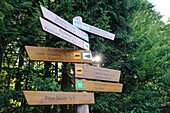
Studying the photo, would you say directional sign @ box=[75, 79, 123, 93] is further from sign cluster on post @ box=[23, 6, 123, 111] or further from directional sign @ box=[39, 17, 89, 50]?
directional sign @ box=[39, 17, 89, 50]

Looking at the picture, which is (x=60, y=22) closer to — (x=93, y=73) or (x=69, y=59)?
(x=69, y=59)

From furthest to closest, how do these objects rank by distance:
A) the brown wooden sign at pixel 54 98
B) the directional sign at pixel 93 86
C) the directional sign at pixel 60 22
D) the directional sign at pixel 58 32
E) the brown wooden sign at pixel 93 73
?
1. the brown wooden sign at pixel 93 73
2. the directional sign at pixel 93 86
3. the directional sign at pixel 60 22
4. the directional sign at pixel 58 32
5. the brown wooden sign at pixel 54 98

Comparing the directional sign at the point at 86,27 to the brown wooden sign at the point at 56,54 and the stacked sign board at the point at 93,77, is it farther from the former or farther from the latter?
the stacked sign board at the point at 93,77

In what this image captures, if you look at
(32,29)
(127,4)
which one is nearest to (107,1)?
(127,4)

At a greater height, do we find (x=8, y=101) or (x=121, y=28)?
(x=121, y=28)

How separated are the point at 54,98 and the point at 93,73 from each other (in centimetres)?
98

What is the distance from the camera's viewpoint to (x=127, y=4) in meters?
6.75

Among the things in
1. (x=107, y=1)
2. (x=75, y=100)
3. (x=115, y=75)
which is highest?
(x=107, y=1)

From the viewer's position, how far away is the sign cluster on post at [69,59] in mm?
2066

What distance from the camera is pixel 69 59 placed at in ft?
8.63

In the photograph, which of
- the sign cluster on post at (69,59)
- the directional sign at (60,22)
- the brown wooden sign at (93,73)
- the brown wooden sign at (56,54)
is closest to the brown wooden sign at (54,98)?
the sign cluster on post at (69,59)

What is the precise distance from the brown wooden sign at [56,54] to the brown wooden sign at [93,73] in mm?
162

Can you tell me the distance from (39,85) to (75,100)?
225cm

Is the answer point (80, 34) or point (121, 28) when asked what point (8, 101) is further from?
point (121, 28)
